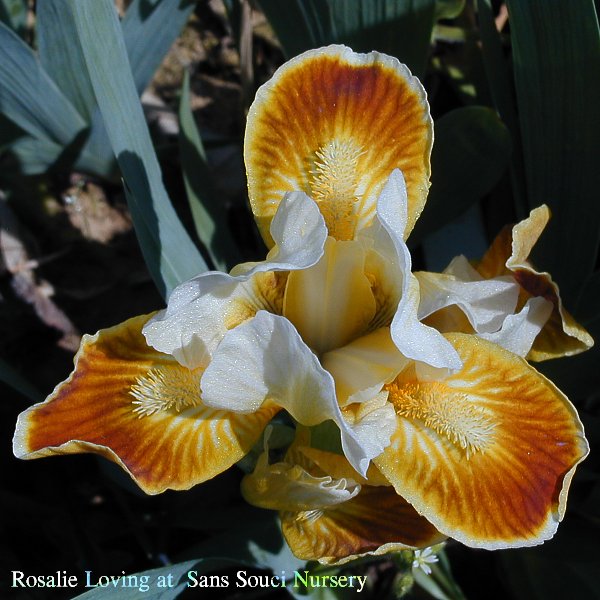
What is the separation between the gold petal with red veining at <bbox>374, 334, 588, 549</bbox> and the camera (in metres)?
0.98

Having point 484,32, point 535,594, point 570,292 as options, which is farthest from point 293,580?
point 484,32

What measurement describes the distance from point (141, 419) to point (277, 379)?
224 millimetres

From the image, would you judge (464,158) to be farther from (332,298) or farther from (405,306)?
(405,306)

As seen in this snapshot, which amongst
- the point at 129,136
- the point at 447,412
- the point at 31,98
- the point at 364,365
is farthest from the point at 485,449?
the point at 31,98

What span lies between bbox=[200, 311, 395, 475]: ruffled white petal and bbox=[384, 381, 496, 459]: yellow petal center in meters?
0.08

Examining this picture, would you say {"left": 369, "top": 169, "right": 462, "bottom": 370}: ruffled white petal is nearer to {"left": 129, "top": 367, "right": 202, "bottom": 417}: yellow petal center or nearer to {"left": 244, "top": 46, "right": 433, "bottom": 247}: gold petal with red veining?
{"left": 244, "top": 46, "right": 433, "bottom": 247}: gold petal with red veining

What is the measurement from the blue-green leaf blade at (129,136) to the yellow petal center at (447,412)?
43 cm

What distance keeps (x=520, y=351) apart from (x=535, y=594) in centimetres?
62

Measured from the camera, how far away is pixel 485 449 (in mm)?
1020

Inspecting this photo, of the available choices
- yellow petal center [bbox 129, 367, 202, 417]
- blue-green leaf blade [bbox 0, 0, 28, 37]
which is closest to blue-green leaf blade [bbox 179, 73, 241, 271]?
blue-green leaf blade [bbox 0, 0, 28, 37]

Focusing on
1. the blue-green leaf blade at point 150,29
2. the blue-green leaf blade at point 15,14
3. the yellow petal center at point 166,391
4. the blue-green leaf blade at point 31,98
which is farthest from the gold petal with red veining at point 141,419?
the blue-green leaf blade at point 15,14

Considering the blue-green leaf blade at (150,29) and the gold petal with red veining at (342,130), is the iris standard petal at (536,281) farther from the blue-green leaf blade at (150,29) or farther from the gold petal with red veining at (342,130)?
the blue-green leaf blade at (150,29)

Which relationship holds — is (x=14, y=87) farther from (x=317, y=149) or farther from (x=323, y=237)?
(x=323, y=237)

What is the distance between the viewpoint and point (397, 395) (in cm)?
106
